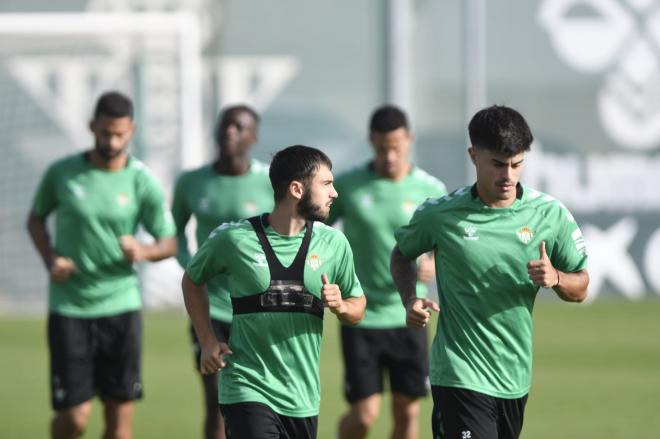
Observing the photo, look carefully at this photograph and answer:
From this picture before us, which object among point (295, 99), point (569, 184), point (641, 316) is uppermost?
point (295, 99)

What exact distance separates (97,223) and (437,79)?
1344cm

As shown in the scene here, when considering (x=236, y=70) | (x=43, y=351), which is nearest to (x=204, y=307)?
(x=43, y=351)

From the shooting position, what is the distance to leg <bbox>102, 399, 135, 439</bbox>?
951cm

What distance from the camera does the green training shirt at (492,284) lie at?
674cm

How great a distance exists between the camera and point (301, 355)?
263 inches

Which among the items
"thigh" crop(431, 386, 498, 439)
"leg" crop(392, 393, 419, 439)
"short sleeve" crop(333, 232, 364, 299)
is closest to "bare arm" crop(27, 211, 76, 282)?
"leg" crop(392, 393, 419, 439)

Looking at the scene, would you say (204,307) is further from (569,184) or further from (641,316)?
(569,184)

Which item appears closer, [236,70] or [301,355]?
[301,355]

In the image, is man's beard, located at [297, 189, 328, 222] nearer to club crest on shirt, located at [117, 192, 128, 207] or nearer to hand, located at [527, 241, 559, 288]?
hand, located at [527, 241, 559, 288]

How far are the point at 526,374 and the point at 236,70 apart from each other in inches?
616

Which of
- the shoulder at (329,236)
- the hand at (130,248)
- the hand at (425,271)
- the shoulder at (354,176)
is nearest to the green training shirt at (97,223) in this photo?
the hand at (130,248)

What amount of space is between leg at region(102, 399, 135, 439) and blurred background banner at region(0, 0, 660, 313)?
11.5 meters

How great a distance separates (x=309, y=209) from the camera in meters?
6.66

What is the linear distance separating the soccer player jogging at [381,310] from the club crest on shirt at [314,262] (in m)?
2.80
